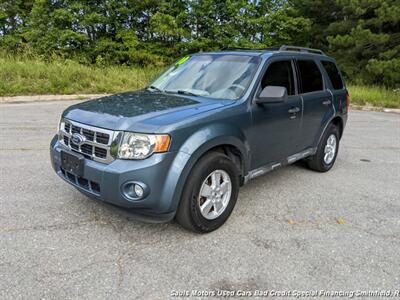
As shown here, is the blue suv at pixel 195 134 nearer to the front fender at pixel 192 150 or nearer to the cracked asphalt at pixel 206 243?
the front fender at pixel 192 150

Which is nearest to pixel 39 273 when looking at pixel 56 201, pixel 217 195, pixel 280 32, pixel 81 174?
pixel 81 174

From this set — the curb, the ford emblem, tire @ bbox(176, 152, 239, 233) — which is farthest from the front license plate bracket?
the curb

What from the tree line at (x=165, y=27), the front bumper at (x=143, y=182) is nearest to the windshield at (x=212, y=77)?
the front bumper at (x=143, y=182)

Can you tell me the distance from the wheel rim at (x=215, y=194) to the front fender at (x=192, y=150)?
27 cm

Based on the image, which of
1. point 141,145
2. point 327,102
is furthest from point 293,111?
point 141,145

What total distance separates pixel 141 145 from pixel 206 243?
1099mm

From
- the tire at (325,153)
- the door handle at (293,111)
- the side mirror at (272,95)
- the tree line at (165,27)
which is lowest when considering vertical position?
the tire at (325,153)

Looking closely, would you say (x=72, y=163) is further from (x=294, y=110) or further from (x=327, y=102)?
(x=327, y=102)

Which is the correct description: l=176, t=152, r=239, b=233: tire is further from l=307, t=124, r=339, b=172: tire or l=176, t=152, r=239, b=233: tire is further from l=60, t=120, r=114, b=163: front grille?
l=307, t=124, r=339, b=172: tire

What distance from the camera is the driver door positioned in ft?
12.1

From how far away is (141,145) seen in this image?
280 cm

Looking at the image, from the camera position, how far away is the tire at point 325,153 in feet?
16.5

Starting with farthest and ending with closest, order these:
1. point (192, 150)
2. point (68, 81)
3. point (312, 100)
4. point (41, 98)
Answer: point (68, 81) → point (41, 98) → point (312, 100) → point (192, 150)

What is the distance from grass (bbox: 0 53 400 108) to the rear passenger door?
9845 mm
